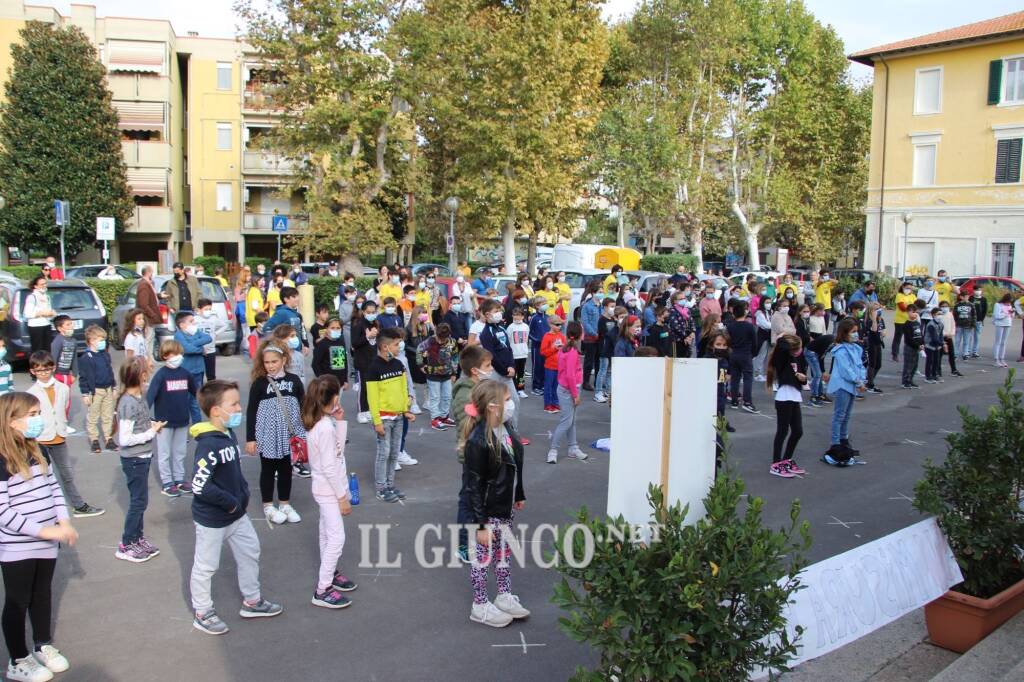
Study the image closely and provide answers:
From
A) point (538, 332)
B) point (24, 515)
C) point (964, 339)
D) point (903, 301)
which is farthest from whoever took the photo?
point (964, 339)

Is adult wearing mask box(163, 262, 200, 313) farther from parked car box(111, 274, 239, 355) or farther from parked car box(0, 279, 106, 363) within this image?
parked car box(0, 279, 106, 363)

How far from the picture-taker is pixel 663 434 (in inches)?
165

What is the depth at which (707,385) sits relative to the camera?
4.23m

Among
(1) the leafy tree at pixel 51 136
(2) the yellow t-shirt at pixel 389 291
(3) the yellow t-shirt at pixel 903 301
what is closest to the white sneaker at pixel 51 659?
(2) the yellow t-shirt at pixel 389 291

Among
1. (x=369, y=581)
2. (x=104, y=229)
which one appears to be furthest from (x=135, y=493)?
(x=104, y=229)

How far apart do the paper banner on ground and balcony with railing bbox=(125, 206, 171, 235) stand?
44.8 metres

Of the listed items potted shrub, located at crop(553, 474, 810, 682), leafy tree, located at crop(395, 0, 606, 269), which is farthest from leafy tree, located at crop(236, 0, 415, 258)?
potted shrub, located at crop(553, 474, 810, 682)

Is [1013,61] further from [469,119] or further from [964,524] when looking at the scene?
[964,524]

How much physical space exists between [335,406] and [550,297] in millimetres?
10321

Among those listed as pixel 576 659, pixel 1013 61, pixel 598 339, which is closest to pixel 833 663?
pixel 576 659

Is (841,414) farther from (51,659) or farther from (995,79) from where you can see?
(995,79)

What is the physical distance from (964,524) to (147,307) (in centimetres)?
1363

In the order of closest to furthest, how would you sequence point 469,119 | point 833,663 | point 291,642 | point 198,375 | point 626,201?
point 833,663
point 291,642
point 198,375
point 469,119
point 626,201

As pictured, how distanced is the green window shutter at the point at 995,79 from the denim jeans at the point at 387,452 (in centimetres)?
3670
